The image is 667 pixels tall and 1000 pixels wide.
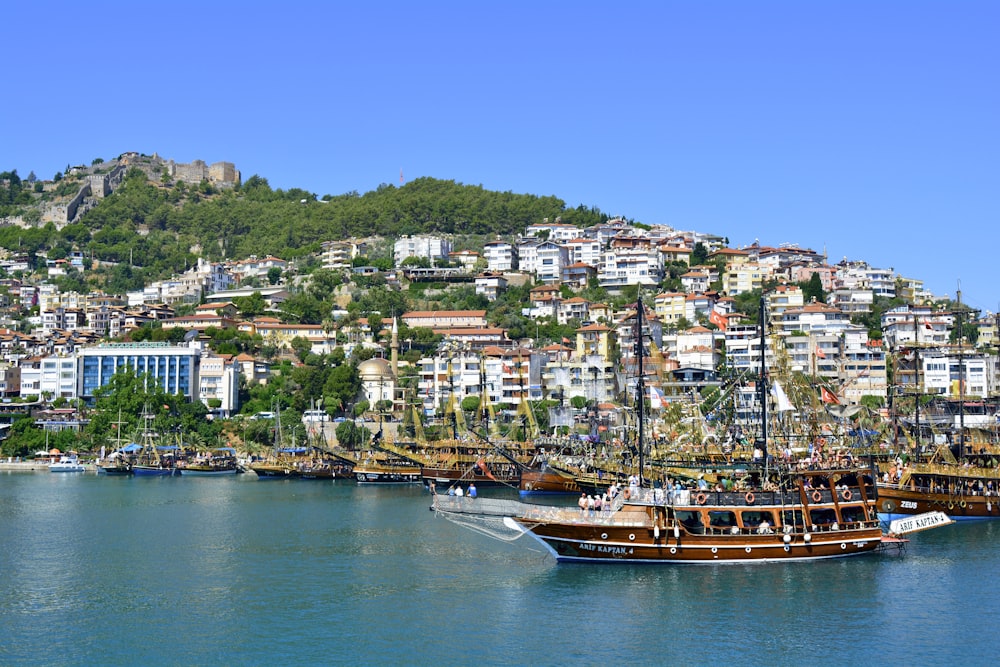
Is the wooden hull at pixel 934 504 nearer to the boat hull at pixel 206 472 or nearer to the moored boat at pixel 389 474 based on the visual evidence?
the moored boat at pixel 389 474

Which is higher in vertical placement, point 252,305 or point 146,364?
point 252,305

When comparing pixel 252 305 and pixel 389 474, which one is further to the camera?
pixel 252 305

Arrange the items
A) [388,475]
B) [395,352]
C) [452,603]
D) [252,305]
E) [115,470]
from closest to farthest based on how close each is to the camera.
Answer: [452,603] → [388,475] → [115,470] → [395,352] → [252,305]

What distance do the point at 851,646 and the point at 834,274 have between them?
304 feet

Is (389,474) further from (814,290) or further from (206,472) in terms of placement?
(814,290)

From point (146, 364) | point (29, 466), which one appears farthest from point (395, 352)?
point (29, 466)

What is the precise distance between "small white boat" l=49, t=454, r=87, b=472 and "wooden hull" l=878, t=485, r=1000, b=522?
197ft

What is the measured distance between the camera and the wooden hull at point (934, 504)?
4781cm

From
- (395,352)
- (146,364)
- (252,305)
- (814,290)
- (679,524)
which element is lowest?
(679,524)

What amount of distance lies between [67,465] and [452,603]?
62037 mm

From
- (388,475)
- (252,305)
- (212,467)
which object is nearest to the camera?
(388,475)

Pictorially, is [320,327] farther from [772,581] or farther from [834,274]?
[772,581]

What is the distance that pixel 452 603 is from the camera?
1262 inches

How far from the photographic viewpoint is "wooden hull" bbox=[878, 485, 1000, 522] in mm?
47812
